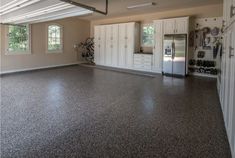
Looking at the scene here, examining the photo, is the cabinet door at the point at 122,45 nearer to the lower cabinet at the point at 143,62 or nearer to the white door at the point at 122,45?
the white door at the point at 122,45

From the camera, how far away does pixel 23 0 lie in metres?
4.30

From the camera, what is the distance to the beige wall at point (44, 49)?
8148 mm

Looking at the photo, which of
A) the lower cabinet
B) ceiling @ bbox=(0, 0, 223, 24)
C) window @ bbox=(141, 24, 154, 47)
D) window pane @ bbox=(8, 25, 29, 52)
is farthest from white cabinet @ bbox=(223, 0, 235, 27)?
window pane @ bbox=(8, 25, 29, 52)

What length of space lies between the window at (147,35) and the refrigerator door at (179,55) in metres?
1.72

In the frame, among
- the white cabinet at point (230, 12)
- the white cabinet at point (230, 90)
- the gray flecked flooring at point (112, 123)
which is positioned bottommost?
the gray flecked flooring at point (112, 123)

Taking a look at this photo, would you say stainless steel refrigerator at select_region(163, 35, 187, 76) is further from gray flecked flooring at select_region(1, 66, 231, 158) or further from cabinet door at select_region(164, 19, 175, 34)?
gray flecked flooring at select_region(1, 66, 231, 158)

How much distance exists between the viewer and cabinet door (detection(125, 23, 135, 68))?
889cm

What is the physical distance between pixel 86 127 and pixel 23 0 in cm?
319

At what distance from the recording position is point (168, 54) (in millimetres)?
7559

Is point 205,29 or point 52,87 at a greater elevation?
point 205,29

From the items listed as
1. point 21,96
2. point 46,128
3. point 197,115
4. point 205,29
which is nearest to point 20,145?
point 46,128

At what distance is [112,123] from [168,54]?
512cm

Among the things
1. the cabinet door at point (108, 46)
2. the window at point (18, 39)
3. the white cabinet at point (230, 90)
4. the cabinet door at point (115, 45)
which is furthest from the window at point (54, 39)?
the white cabinet at point (230, 90)

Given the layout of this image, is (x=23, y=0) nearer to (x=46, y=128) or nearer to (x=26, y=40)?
(x=46, y=128)
